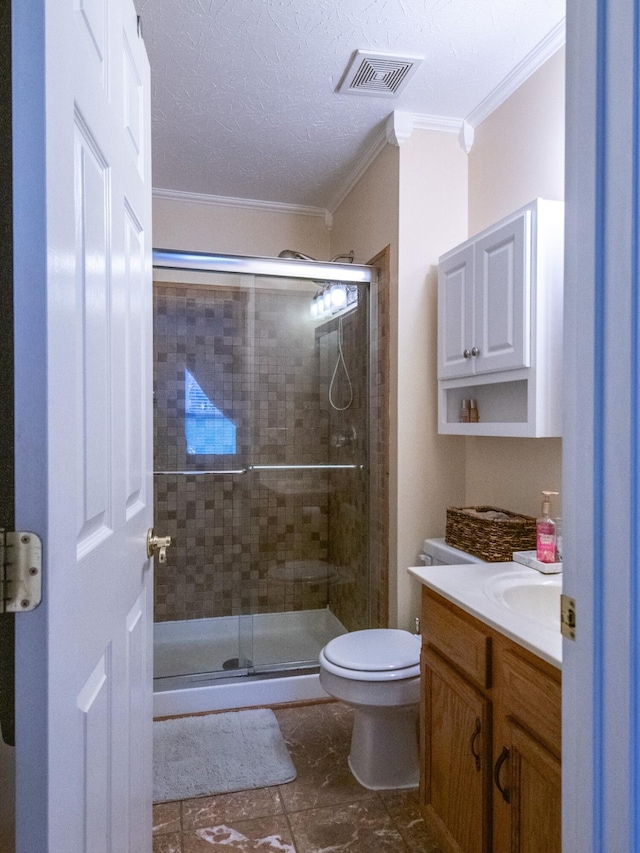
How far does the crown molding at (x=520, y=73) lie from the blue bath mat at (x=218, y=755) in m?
2.63

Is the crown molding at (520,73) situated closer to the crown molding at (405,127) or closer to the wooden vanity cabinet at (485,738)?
the crown molding at (405,127)

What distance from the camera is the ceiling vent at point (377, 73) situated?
2029mm

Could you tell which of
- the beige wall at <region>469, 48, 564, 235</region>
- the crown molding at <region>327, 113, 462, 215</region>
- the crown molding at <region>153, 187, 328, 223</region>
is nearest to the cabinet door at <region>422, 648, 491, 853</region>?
the beige wall at <region>469, 48, 564, 235</region>

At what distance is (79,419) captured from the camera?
733 mm

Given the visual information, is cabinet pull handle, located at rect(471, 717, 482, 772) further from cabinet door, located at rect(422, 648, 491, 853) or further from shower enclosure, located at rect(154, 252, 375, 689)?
shower enclosure, located at rect(154, 252, 375, 689)

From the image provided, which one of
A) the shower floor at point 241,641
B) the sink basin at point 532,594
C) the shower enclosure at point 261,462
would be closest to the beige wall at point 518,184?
the sink basin at point 532,594

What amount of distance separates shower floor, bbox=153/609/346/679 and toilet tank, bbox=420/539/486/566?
0.80 m

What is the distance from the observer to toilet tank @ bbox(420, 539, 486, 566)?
2.09 meters

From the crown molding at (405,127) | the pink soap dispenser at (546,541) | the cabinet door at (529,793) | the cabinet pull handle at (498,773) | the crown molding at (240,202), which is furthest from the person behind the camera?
the crown molding at (240,202)

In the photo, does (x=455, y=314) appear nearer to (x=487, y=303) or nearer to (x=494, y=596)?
(x=487, y=303)

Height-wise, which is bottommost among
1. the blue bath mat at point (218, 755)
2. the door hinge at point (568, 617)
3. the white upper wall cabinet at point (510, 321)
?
the blue bath mat at point (218, 755)

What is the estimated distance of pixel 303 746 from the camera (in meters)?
2.21

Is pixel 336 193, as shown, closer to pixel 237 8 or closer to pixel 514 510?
pixel 237 8

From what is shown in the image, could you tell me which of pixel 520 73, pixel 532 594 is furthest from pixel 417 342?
pixel 532 594
